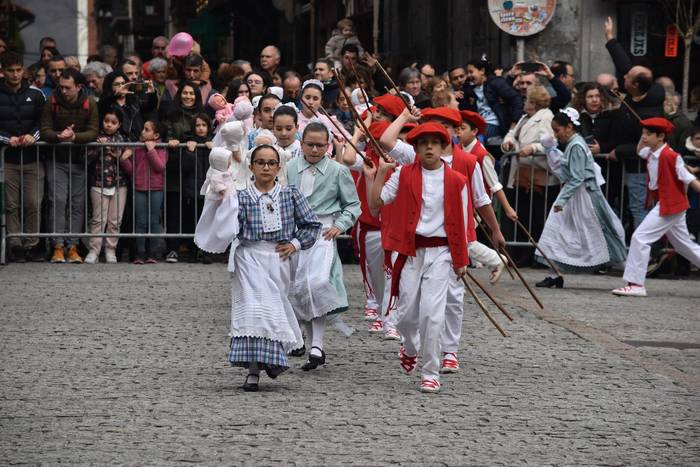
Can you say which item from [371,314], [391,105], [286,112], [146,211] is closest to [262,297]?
[286,112]

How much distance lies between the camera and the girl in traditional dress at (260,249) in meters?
8.80

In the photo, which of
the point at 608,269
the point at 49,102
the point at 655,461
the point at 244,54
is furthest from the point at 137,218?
the point at 244,54

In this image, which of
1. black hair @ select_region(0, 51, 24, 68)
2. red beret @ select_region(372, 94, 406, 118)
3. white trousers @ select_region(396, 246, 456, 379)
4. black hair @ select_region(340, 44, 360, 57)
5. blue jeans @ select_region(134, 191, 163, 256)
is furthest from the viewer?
black hair @ select_region(340, 44, 360, 57)

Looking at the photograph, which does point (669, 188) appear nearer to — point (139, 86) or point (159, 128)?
point (159, 128)

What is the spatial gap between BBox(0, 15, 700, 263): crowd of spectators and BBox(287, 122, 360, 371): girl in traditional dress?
5650mm

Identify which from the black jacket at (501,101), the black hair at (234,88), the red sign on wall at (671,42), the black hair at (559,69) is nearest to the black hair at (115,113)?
the black hair at (234,88)

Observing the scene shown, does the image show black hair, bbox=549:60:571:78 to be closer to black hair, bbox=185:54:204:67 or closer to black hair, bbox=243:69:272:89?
black hair, bbox=243:69:272:89

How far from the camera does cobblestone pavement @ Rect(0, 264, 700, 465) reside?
7059 millimetres

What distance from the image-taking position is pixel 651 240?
1442 cm

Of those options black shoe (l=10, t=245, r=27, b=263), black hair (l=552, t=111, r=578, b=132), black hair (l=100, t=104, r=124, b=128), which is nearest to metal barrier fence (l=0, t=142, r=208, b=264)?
black shoe (l=10, t=245, r=27, b=263)

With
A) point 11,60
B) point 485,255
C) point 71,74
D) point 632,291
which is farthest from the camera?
point 71,74

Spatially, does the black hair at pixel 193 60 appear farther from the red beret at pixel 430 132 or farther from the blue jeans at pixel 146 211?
the red beret at pixel 430 132

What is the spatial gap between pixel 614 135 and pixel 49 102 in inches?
238

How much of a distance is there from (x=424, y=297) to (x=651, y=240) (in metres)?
5.89
